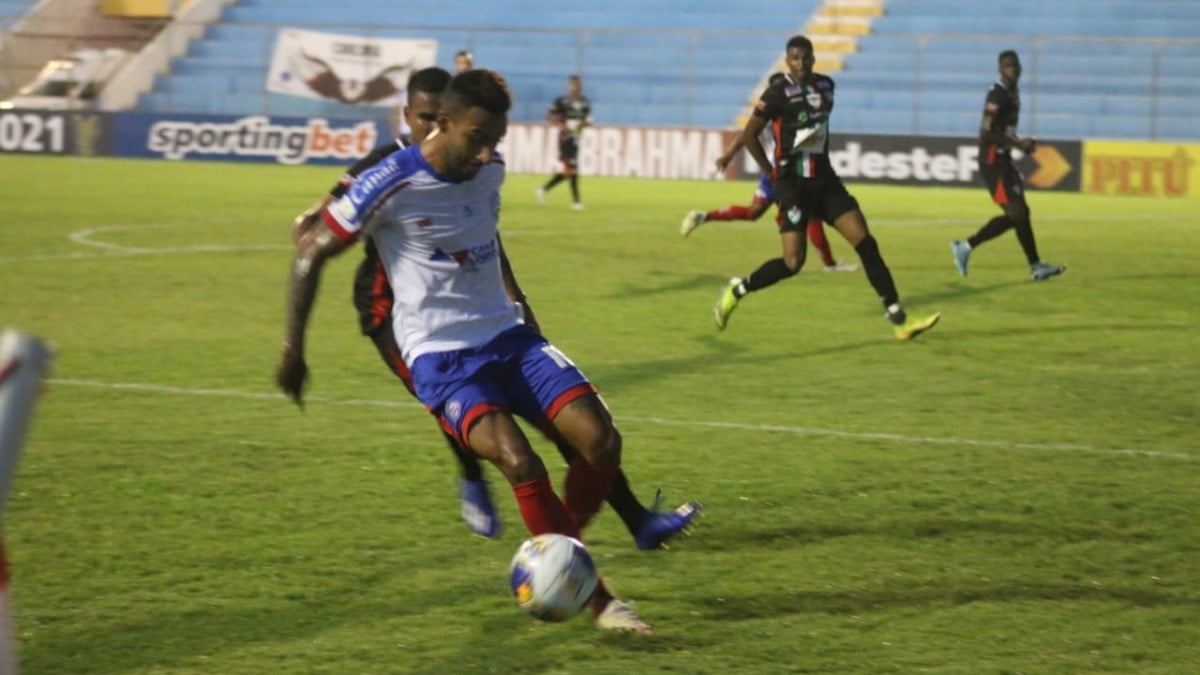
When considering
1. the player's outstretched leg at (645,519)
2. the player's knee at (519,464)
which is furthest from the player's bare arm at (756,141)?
the player's knee at (519,464)

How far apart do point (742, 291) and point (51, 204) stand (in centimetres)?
1349

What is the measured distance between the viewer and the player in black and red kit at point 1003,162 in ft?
53.8

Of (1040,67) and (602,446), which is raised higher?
(602,446)

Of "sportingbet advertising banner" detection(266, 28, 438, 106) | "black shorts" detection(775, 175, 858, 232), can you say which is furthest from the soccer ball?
"sportingbet advertising banner" detection(266, 28, 438, 106)

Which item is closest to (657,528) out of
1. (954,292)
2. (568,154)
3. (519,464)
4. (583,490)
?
(583,490)

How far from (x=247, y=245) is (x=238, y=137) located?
19636 mm

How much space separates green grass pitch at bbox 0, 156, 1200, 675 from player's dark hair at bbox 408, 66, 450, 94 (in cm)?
163

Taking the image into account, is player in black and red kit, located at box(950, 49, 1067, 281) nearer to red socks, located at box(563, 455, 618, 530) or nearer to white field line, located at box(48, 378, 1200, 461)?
white field line, located at box(48, 378, 1200, 461)

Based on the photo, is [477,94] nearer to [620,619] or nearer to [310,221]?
[310,221]

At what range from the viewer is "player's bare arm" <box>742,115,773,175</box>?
12852 mm

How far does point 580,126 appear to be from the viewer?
2794cm

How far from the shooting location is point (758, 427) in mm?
9086

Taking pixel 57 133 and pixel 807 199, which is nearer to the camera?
pixel 807 199

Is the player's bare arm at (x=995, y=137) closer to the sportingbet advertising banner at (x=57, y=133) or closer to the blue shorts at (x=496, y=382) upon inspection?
the blue shorts at (x=496, y=382)
